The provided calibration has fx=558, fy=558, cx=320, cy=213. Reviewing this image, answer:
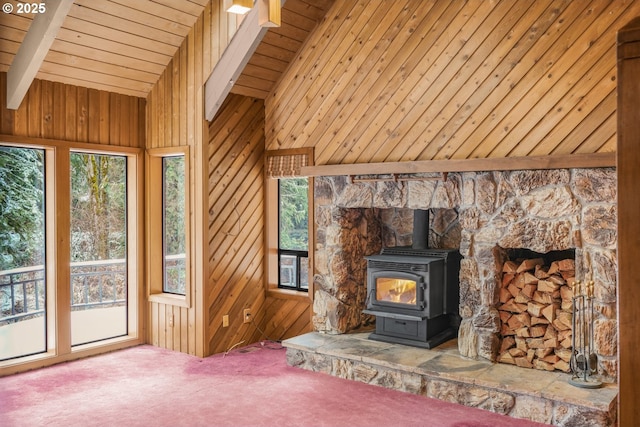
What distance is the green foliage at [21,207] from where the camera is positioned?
17.1ft

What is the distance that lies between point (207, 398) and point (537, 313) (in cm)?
260

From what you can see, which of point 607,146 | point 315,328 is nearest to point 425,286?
point 315,328

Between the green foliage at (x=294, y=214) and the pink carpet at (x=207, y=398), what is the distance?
4.30 ft

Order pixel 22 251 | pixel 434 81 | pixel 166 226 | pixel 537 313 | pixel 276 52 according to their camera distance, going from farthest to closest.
A: 1. pixel 166 226
2. pixel 276 52
3. pixel 22 251
4. pixel 434 81
5. pixel 537 313

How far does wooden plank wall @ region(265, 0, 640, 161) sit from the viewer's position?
3963mm

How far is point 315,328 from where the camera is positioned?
217 inches

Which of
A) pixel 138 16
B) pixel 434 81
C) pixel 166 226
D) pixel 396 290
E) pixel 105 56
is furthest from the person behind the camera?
pixel 166 226

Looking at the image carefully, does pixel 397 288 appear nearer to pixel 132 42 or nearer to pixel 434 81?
pixel 434 81

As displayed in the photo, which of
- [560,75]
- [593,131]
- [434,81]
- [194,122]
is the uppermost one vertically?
[434,81]

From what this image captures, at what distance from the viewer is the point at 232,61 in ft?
16.5

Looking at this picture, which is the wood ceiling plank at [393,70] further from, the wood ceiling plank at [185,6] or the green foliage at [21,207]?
the green foliage at [21,207]

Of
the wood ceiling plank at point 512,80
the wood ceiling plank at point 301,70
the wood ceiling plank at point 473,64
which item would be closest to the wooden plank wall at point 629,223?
the wood ceiling plank at point 512,80

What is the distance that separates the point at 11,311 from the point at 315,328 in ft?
9.47

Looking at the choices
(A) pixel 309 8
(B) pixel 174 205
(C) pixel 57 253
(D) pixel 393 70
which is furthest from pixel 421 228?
(C) pixel 57 253
